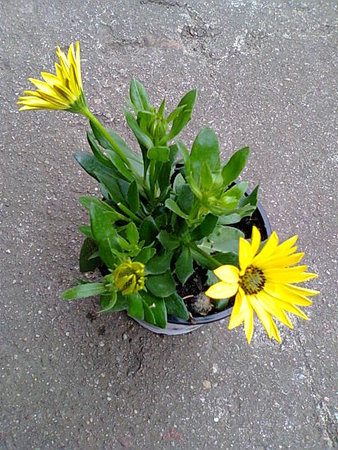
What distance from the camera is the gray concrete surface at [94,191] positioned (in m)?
1.21

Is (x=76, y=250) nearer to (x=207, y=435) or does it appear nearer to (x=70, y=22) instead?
(x=207, y=435)

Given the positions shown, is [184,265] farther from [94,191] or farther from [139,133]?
[94,191]

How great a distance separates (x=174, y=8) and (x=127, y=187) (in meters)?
0.95

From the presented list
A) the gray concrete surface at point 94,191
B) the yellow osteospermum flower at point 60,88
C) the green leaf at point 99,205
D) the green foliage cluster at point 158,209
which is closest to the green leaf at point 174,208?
the green foliage cluster at point 158,209

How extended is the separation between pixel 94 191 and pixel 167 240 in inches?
20.4

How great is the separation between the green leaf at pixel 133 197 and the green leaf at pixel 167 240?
2.6 inches

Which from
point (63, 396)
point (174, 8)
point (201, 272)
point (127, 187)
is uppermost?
point (174, 8)

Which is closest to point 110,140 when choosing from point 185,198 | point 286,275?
point 185,198

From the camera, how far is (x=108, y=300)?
885 millimetres

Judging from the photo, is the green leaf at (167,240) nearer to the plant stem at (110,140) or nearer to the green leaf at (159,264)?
the green leaf at (159,264)

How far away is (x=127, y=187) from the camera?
101 cm

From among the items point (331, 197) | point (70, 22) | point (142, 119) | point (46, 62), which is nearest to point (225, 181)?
point (142, 119)

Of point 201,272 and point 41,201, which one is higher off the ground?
point 201,272

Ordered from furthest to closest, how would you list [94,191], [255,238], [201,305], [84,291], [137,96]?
[94,191] → [201,305] → [137,96] → [84,291] → [255,238]
